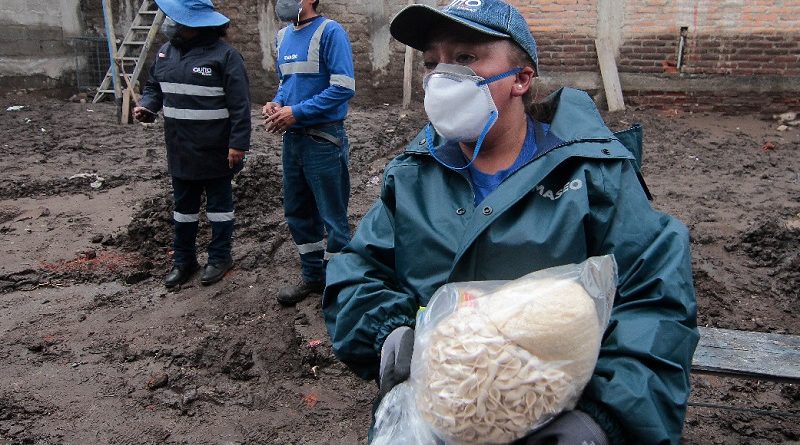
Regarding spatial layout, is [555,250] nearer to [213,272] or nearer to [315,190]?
[315,190]

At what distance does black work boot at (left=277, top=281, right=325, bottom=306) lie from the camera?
438 cm

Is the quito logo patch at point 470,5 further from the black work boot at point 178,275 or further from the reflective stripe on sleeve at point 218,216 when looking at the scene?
the black work boot at point 178,275

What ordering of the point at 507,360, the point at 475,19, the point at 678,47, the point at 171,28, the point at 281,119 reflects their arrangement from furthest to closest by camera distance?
the point at 678,47, the point at 171,28, the point at 281,119, the point at 475,19, the point at 507,360

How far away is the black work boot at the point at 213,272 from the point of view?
472 centimetres

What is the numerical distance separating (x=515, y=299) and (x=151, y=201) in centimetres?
534

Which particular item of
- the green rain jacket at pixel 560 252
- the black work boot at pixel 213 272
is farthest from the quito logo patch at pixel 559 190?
the black work boot at pixel 213 272

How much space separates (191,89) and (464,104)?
10.3ft

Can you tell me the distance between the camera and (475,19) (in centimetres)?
170

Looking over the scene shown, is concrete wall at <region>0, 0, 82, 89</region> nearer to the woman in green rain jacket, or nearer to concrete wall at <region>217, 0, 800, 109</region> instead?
concrete wall at <region>217, 0, 800, 109</region>

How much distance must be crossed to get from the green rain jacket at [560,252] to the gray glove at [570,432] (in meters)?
0.06

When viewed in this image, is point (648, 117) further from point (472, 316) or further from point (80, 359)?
point (472, 316)

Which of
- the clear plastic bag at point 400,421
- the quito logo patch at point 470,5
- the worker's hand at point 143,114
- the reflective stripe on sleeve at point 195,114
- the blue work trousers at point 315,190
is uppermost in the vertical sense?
the quito logo patch at point 470,5

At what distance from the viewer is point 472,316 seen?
4.31ft

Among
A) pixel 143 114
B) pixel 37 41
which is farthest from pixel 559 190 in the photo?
pixel 37 41
